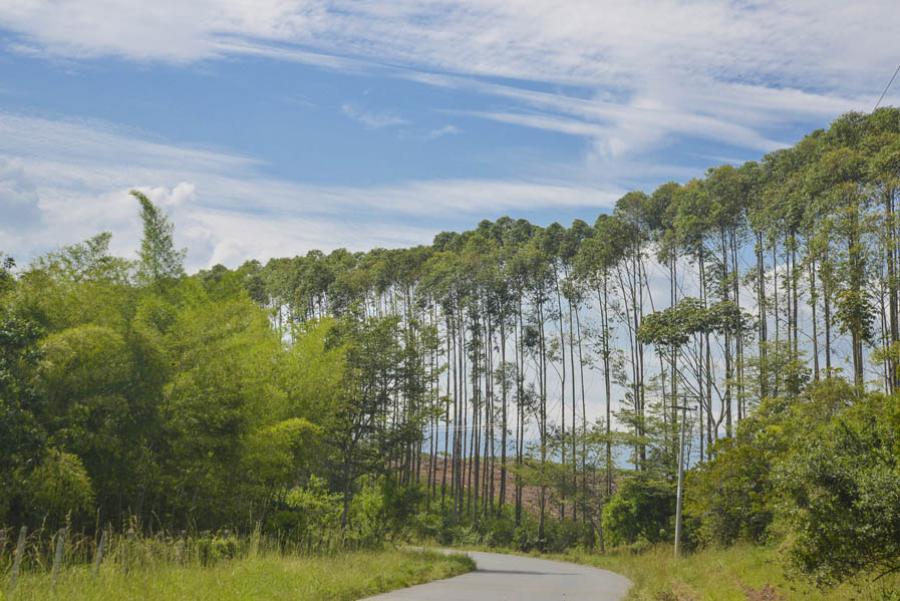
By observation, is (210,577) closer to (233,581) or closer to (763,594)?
(233,581)

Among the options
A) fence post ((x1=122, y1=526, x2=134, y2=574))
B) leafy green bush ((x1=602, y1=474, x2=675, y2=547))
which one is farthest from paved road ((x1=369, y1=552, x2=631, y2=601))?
leafy green bush ((x1=602, y1=474, x2=675, y2=547))

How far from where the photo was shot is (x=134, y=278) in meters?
19.5

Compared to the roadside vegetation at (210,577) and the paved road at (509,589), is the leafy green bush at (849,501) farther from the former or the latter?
the roadside vegetation at (210,577)

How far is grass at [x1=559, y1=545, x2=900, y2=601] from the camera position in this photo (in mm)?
14648

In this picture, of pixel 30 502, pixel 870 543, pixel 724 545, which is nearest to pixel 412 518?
pixel 724 545

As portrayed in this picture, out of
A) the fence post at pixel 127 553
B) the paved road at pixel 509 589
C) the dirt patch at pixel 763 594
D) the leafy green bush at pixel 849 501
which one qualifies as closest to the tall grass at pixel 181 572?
the fence post at pixel 127 553

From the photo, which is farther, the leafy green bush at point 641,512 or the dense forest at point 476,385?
the leafy green bush at point 641,512

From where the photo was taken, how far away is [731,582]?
21.2 meters

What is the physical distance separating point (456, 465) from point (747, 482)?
28450 mm

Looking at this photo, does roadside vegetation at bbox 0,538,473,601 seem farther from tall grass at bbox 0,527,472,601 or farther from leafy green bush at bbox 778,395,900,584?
leafy green bush at bbox 778,395,900,584

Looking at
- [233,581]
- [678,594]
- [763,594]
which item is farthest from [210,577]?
[763,594]

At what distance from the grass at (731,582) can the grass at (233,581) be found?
16.2 ft

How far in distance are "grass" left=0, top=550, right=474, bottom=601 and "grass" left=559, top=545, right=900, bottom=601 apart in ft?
16.2

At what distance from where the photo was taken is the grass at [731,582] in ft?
48.1
